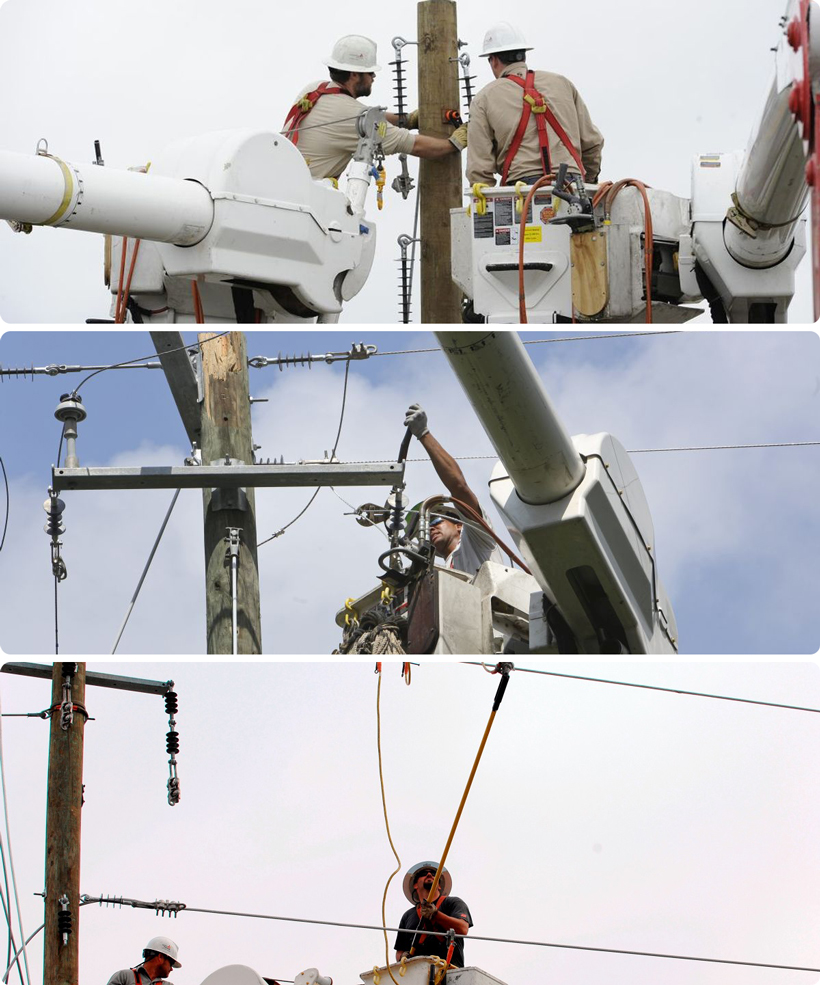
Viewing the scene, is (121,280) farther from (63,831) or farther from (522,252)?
(63,831)

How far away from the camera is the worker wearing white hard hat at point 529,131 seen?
971 centimetres

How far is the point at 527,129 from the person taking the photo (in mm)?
9750

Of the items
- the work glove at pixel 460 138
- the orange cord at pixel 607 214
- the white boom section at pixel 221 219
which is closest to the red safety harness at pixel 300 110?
the white boom section at pixel 221 219

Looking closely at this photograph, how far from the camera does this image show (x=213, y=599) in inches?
377

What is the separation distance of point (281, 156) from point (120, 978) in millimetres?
3898

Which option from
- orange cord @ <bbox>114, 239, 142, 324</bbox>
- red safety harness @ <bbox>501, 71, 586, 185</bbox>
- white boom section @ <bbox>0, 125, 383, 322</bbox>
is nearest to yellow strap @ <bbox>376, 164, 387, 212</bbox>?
white boom section @ <bbox>0, 125, 383, 322</bbox>

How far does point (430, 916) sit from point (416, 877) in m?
0.19

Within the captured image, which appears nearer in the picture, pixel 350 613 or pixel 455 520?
pixel 455 520

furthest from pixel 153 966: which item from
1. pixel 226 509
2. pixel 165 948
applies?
pixel 226 509

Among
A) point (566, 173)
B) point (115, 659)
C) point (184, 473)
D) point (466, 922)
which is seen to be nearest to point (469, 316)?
point (566, 173)

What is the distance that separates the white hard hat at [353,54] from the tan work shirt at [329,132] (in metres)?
0.18

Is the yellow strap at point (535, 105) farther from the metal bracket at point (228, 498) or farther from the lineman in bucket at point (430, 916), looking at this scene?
the lineman in bucket at point (430, 916)

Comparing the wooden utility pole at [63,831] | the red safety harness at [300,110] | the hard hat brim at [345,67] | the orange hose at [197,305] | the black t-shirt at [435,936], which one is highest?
the hard hat brim at [345,67]

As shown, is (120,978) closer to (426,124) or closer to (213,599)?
(213,599)
